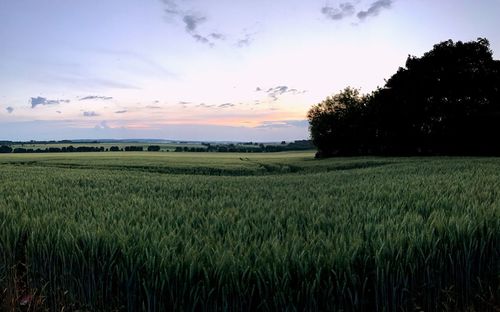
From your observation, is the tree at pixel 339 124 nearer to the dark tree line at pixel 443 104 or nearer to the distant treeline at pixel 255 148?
the dark tree line at pixel 443 104

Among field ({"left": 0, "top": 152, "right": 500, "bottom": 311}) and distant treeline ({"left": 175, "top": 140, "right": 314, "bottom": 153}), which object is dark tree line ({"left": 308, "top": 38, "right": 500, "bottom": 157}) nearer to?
field ({"left": 0, "top": 152, "right": 500, "bottom": 311})

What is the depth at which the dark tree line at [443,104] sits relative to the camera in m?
45.8

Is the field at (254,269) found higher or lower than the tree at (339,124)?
lower

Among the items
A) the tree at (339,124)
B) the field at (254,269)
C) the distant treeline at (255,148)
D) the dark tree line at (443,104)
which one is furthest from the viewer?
the distant treeline at (255,148)

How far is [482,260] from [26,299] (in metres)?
5.60

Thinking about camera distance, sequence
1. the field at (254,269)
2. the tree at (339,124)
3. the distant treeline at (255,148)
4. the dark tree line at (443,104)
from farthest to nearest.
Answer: the distant treeline at (255,148)
the tree at (339,124)
the dark tree line at (443,104)
the field at (254,269)

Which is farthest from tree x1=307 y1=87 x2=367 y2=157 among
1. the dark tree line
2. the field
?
the field

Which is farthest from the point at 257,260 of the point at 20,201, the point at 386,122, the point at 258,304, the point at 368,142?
the point at 368,142

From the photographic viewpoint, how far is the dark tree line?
4578 cm

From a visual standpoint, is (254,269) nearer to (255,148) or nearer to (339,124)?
(339,124)

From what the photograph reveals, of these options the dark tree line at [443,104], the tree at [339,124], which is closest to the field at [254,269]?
the dark tree line at [443,104]

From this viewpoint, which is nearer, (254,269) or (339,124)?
(254,269)

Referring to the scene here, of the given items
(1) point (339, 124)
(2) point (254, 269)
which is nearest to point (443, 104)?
(1) point (339, 124)

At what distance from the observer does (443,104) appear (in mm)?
48719
